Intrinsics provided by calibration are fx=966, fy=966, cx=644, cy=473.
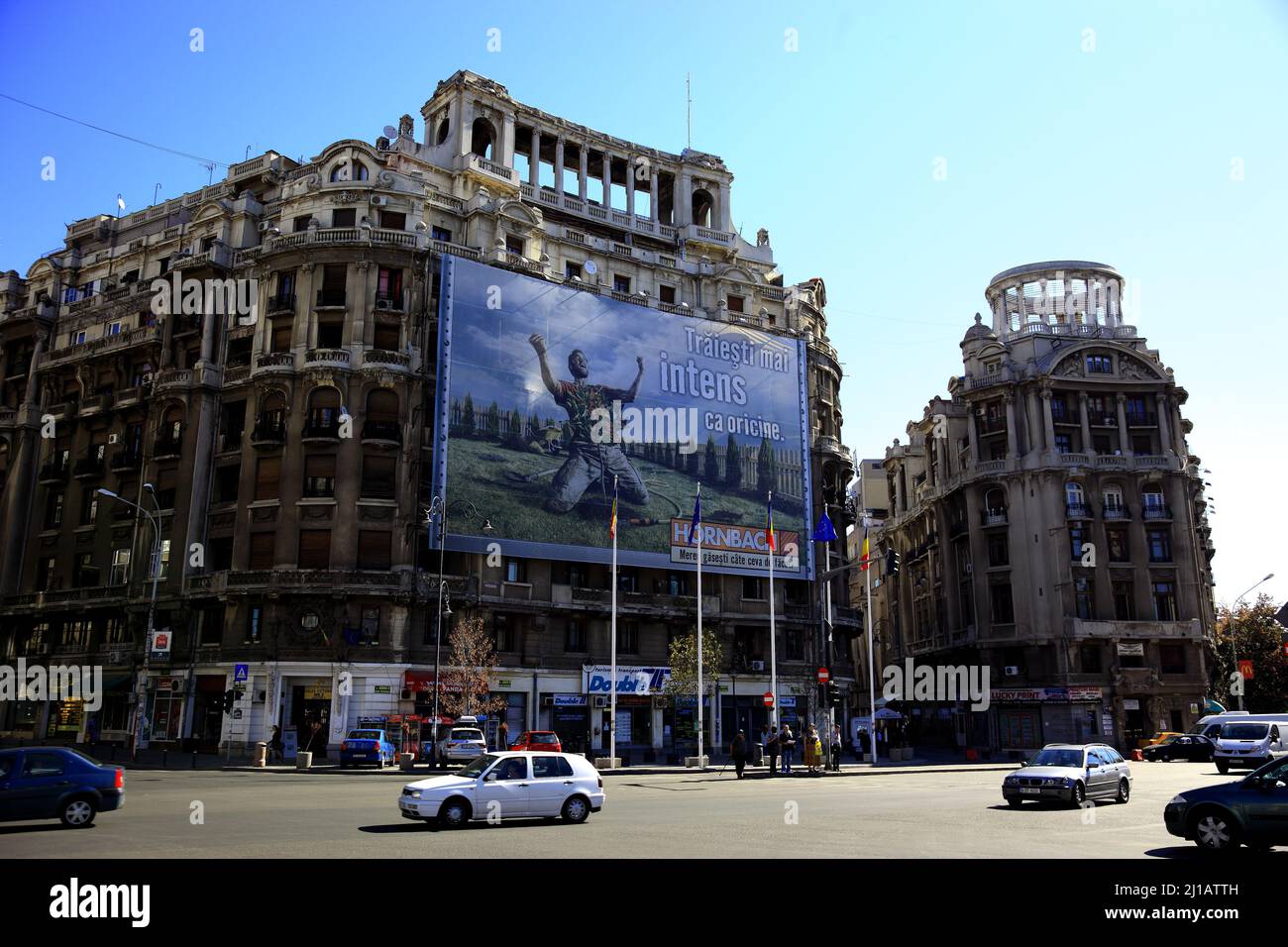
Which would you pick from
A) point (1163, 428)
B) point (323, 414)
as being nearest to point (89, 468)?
point (323, 414)

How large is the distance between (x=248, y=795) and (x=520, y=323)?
32.5 metres

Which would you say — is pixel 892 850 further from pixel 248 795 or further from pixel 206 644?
pixel 206 644

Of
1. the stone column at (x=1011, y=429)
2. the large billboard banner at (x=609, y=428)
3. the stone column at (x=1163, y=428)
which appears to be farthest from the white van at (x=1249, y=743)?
the stone column at (x=1163, y=428)

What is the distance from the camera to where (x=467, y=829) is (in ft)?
56.3

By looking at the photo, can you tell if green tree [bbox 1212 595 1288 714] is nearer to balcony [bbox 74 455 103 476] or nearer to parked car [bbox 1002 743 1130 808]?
parked car [bbox 1002 743 1130 808]

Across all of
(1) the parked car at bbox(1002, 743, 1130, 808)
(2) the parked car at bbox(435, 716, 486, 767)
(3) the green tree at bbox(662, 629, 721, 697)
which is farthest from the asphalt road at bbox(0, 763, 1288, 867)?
(3) the green tree at bbox(662, 629, 721, 697)

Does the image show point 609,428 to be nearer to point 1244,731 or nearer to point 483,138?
point 483,138

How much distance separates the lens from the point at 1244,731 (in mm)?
38156

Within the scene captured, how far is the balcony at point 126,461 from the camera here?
177 feet

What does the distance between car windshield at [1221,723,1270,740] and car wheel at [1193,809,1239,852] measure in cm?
2877

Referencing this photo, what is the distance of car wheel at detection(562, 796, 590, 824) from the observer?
18.4 m

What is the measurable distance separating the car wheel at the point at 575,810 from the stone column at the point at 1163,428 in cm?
6536

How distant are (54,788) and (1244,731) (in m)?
40.4

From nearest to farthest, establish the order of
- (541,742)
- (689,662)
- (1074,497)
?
(541,742) → (689,662) → (1074,497)
